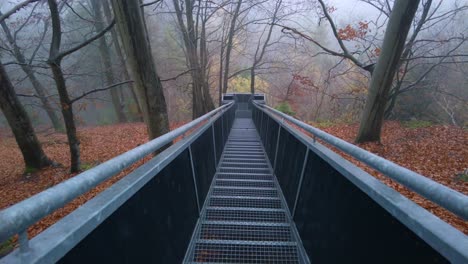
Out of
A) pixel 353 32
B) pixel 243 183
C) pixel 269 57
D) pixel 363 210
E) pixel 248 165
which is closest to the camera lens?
pixel 363 210

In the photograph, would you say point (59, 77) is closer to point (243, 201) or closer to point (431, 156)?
point (243, 201)

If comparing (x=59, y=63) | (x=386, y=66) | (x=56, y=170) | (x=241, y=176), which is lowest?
(x=56, y=170)

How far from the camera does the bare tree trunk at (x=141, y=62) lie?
167 inches

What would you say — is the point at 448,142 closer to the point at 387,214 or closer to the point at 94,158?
the point at 387,214

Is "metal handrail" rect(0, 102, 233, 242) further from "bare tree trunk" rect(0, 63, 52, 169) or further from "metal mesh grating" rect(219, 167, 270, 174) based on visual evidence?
"bare tree trunk" rect(0, 63, 52, 169)

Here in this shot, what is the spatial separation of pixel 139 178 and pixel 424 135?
418 inches

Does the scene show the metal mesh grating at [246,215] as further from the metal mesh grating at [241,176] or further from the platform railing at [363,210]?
the metal mesh grating at [241,176]

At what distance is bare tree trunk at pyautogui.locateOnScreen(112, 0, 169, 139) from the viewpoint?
424cm

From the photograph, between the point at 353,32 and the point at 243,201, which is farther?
the point at 353,32

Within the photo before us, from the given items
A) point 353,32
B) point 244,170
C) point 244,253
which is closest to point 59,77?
point 244,170

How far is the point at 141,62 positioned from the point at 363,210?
4.29m

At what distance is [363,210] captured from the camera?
5.12 feet

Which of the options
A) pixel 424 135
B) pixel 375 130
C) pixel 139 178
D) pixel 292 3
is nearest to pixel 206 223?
pixel 139 178

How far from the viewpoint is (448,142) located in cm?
773
